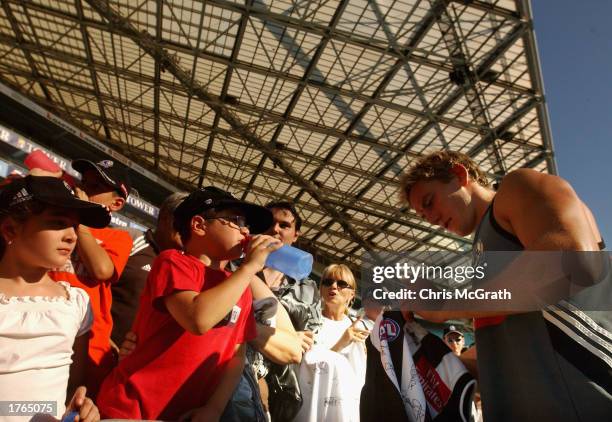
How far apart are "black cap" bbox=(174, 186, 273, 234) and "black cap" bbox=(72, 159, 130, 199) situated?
1.91ft

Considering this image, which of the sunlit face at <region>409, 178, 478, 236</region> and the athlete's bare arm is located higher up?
the sunlit face at <region>409, 178, 478, 236</region>

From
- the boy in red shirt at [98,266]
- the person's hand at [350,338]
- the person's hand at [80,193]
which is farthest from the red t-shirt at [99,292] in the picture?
the person's hand at [350,338]

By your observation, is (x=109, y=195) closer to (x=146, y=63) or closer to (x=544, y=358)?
(x=544, y=358)

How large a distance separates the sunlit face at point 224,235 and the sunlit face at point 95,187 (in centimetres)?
75

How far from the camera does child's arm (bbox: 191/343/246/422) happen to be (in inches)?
60.4

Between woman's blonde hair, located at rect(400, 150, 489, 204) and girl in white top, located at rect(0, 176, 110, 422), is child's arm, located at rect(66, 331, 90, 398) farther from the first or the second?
woman's blonde hair, located at rect(400, 150, 489, 204)

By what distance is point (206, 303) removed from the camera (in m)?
1.51

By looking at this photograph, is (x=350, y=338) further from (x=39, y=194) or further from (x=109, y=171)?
(x=39, y=194)

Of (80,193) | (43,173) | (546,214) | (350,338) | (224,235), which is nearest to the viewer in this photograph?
(546,214)

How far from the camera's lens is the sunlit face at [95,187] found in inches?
92.0

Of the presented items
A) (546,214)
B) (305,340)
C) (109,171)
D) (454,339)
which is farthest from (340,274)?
(454,339)

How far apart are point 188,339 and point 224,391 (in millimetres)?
205

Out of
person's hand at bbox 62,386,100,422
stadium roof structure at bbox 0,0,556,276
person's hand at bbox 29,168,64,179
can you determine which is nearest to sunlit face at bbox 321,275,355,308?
person's hand at bbox 29,168,64,179

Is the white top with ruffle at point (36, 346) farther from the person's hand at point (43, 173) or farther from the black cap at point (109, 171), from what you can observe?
the black cap at point (109, 171)
